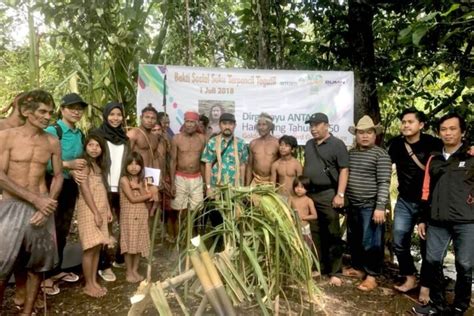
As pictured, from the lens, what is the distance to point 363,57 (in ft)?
16.4

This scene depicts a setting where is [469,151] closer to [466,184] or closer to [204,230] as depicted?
[466,184]

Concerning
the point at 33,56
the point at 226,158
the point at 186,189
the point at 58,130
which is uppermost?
the point at 33,56

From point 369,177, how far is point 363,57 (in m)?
1.66

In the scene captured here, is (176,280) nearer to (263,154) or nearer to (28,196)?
(28,196)

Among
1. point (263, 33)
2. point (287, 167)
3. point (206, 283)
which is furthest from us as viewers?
point (263, 33)

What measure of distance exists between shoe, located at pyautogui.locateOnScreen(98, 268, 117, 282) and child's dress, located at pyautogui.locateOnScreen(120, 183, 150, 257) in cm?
34

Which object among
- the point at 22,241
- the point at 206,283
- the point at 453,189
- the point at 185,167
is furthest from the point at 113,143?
the point at 453,189

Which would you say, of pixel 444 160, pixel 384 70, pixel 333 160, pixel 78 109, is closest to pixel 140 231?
pixel 78 109

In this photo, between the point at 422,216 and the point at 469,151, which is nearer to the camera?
the point at 469,151

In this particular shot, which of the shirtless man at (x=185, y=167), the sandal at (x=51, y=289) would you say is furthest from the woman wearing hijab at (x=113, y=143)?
the shirtless man at (x=185, y=167)

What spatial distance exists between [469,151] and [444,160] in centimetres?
20

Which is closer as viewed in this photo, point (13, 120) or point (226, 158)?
point (13, 120)

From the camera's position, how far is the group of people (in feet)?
9.96

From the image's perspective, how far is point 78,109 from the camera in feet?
12.1
